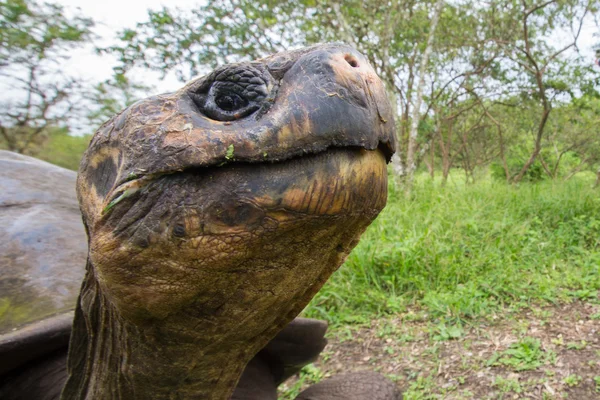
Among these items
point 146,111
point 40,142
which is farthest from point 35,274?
point 40,142

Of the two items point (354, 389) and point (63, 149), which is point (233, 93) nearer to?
point (354, 389)

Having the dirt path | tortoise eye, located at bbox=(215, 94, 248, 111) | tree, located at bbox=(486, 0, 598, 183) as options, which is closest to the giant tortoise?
tortoise eye, located at bbox=(215, 94, 248, 111)

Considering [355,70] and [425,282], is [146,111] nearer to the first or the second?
[355,70]

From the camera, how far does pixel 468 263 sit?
110 inches

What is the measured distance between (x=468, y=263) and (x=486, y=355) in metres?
0.84

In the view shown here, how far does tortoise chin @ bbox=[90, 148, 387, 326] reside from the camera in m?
0.60

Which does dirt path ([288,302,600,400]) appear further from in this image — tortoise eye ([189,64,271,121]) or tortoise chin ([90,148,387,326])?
tortoise eye ([189,64,271,121])

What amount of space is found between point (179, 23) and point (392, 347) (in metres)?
5.59

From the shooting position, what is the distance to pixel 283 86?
63cm

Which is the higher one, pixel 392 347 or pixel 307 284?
pixel 307 284

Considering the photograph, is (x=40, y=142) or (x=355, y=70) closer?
(x=355, y=70)

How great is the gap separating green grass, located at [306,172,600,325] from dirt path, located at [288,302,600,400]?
0.13 m

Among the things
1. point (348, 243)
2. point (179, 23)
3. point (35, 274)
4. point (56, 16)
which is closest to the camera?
point (348, 243)

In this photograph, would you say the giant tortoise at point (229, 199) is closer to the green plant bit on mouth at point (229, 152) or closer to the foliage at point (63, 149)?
the green plant bit on mouth at point (229, 152)
